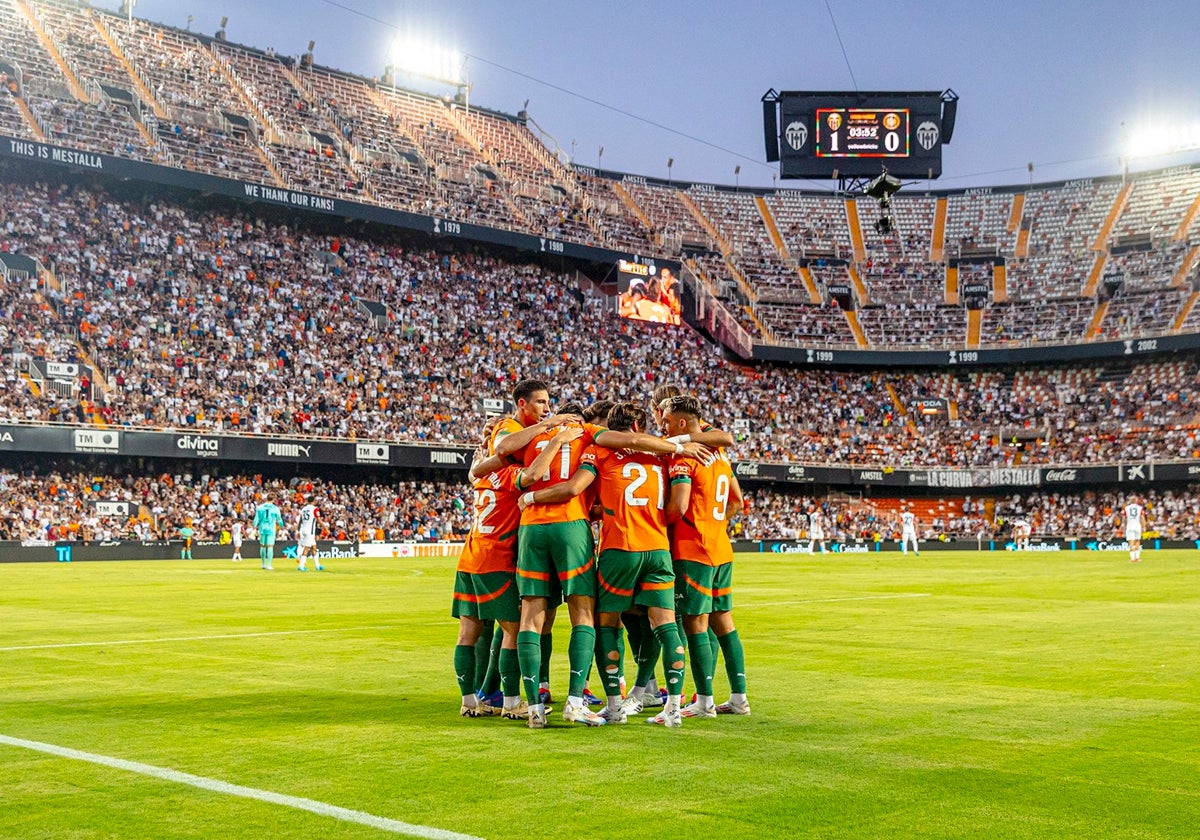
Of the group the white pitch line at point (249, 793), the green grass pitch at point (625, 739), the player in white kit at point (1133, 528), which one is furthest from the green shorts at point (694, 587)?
the player in white kit at point (1133, 528)

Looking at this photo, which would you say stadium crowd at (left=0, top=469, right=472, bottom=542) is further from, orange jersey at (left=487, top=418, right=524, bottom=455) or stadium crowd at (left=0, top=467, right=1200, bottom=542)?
orange jersey at (left=487, top=418, right=524, bottom=455)

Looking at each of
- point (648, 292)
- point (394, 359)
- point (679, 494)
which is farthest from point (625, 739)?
point (648, 292)

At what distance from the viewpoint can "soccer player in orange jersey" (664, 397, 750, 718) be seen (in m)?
9.52

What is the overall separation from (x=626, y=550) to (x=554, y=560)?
0.56 m

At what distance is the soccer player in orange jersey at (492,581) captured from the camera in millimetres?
9391

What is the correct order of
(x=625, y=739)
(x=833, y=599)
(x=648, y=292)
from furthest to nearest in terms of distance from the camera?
(x=648, y=292) < (x=833, y=599) < (x=625, y=739)

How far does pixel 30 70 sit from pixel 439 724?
2087 inches

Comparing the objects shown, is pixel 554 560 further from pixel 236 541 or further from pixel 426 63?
pixel 426 63

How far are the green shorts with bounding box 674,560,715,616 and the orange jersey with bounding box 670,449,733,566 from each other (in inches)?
2.2

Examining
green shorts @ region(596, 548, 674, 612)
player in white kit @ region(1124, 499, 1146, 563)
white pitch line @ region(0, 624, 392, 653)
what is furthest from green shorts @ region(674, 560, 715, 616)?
player in white kit @ region(1124, 499, 1146, 563)

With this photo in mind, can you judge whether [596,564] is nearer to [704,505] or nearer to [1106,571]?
[704,505]

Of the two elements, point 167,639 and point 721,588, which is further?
point 167,639

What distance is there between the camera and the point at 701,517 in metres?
9.70

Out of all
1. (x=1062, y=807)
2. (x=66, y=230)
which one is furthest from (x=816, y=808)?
(x=66, y=230)
